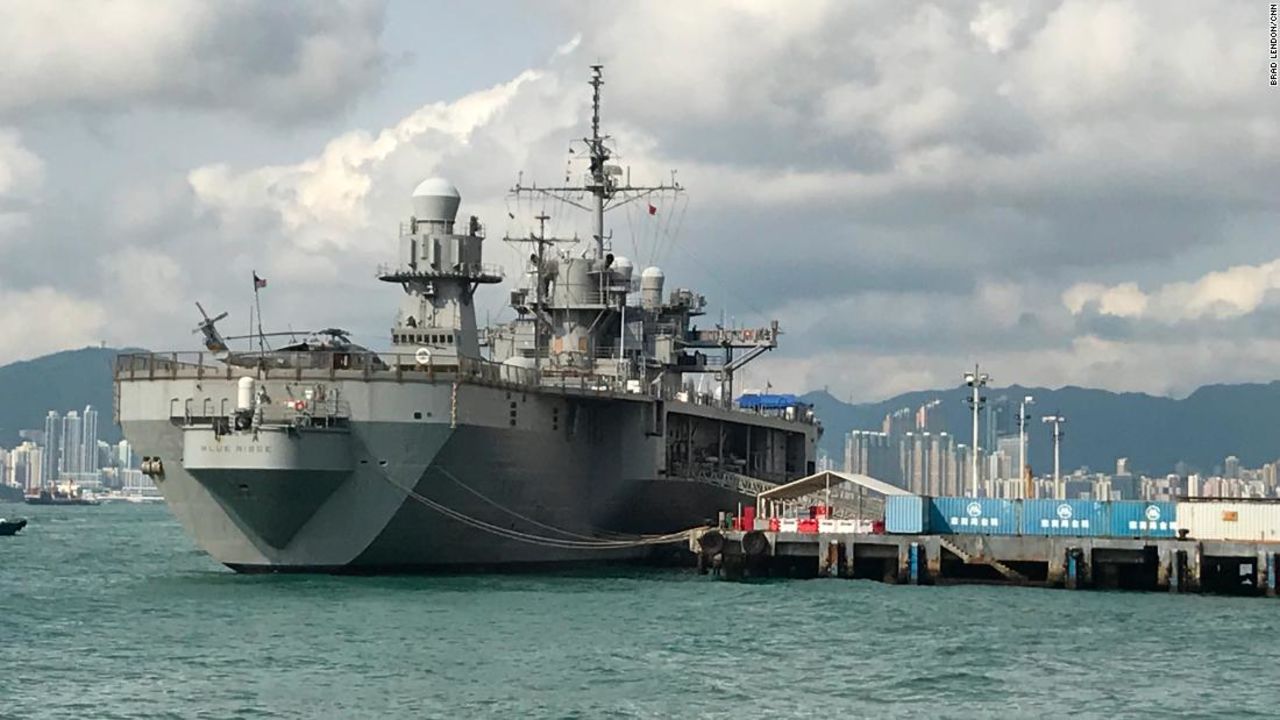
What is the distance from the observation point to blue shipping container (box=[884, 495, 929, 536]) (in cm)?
5066

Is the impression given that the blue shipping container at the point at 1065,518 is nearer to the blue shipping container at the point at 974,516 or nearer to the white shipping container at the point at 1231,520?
the blue shipping container at the point at 974,516

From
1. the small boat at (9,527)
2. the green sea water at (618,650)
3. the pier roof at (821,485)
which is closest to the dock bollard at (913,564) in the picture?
the green sea water at (618,650)

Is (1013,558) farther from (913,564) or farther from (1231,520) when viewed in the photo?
(1231,520)

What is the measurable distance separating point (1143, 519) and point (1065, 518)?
193 cm

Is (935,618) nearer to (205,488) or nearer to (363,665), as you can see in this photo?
(363,665)

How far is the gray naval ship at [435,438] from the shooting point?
45.5 meters

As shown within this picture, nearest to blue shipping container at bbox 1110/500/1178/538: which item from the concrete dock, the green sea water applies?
the concrete dock

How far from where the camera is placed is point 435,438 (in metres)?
46.1

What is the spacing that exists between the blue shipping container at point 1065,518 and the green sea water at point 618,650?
2691mm

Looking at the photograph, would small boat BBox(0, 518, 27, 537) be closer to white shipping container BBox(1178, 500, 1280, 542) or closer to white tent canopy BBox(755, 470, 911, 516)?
white tent canopy BBox(755, 470, 911, 516)

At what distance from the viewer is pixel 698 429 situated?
63.8 meters

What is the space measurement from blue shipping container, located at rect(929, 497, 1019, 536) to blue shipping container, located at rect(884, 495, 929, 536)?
1.25 ft

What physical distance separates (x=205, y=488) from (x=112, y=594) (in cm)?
362

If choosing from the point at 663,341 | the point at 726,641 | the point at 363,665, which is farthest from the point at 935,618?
the point at 663,341
